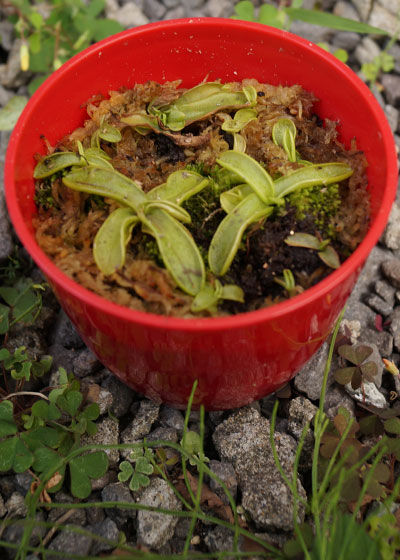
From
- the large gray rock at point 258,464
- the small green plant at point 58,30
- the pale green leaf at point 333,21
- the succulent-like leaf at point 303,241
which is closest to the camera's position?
the succulent-like leaf at point 303,241

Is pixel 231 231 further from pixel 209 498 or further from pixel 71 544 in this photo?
pixel 71 544

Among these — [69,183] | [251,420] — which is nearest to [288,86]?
[69,183]

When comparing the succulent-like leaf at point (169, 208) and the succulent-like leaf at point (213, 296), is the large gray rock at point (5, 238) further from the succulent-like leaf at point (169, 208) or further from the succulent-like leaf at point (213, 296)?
the succulent-like leaf at point (213, 296)

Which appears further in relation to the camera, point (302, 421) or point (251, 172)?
point (302, 421)

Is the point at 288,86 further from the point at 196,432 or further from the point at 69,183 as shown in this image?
the point at 196,432

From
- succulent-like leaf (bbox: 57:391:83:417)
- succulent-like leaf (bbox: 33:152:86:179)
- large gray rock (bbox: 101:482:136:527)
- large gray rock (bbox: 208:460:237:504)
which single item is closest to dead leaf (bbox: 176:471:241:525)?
large gray rock (bbox: 208:460:237:504)

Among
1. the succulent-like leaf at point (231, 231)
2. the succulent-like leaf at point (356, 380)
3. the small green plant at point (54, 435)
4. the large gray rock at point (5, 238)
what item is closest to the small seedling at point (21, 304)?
the large gray rock at point (5, 238)

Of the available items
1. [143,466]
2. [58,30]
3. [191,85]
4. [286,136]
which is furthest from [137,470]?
[58,30]
